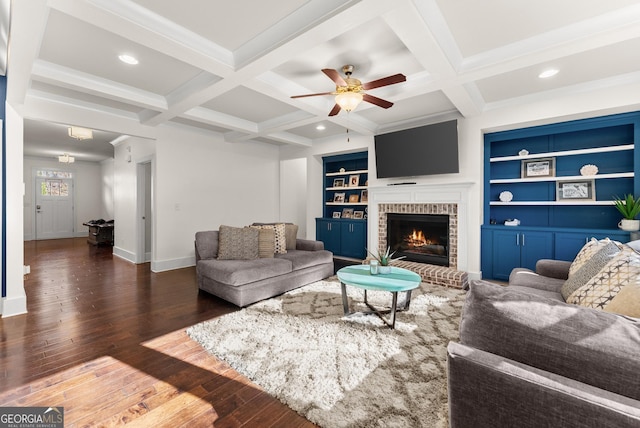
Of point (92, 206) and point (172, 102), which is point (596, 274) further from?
point (92, 206)

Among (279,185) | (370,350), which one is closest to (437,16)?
(370,350)

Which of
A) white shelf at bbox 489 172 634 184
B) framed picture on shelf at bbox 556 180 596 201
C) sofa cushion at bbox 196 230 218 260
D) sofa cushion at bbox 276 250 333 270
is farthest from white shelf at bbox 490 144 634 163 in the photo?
sofa cushion at bbox 196 230 218 260

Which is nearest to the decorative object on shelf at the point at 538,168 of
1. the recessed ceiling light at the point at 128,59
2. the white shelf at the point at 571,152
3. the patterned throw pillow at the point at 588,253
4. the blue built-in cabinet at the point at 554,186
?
the blue built-in cabinet at the point at 554,186

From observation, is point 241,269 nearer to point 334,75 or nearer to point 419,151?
point 334,75

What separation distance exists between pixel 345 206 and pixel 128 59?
4.89 meters

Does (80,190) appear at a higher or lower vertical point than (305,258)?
higher

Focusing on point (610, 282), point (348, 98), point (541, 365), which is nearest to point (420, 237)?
point (348, 98)

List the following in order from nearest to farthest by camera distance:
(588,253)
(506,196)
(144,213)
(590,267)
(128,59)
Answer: (590,267) < (588,253) < (128,59) < (506,196) < (144,213)

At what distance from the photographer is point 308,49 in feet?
7.91

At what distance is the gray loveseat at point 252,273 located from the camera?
10.6ft

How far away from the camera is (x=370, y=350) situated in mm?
2273

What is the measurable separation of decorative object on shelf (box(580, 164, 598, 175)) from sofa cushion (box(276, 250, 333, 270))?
12.0 feet

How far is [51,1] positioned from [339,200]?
5.48 meters

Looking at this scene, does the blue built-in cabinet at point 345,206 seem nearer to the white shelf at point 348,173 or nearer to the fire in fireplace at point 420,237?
the white shelf at point 348,173
